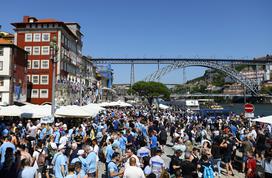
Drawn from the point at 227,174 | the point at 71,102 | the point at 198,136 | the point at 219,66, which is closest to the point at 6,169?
the point at 227,174

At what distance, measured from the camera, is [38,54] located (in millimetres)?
60906

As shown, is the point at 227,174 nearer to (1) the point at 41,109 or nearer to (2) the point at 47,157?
(2) the point at 47,157

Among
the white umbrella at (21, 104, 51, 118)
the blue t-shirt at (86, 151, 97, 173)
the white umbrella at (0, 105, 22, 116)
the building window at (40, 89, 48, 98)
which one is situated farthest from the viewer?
the building window at (40, 89, 48, 98)

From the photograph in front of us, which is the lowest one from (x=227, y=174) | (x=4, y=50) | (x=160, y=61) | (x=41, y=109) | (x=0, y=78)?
(x=227, y=174)

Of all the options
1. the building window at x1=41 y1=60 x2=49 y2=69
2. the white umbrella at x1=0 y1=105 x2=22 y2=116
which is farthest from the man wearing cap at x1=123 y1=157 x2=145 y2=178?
the building window at x1=41 y1=60 x2=49 y2=69

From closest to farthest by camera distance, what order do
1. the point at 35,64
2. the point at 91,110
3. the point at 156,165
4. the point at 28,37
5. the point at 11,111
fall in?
the point at 156,165 → the point at 11,111 → the point at 91,110 → the point at 35,64 → the point at 28,37

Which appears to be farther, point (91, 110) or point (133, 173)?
point (91, 110)

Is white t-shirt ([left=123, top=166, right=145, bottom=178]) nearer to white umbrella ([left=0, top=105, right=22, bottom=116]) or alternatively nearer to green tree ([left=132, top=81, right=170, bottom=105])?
white umbrella ([left=0, top=105, right=22, bottom=116])

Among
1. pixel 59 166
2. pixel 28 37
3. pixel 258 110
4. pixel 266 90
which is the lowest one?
pixel 258 110

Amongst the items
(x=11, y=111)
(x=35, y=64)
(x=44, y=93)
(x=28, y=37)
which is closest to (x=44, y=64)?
(x=35, y=64)

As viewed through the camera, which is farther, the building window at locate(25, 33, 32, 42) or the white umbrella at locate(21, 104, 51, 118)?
the building window at locate(25, 33, 32, 42)

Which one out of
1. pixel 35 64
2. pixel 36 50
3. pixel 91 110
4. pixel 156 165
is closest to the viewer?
pixel 156 165

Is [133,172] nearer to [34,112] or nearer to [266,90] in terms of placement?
[34,112]

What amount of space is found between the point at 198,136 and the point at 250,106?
3912 millimetres
